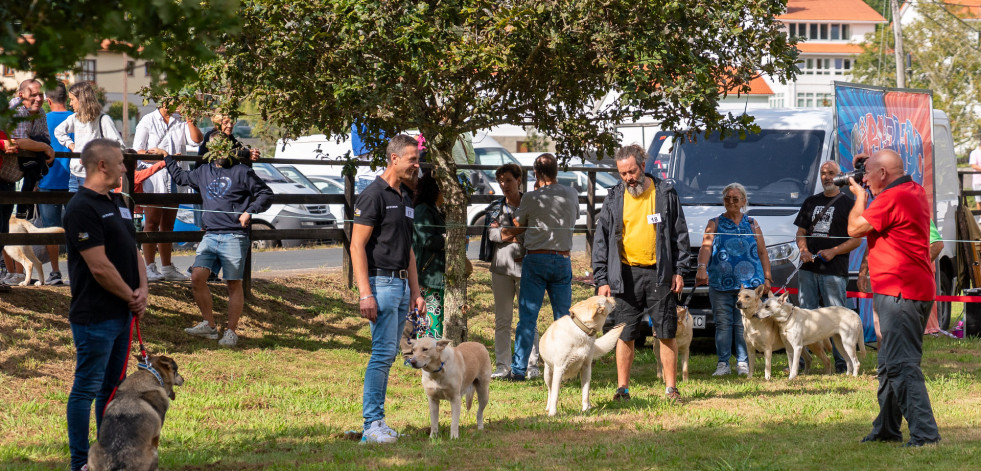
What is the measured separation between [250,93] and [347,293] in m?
4.75

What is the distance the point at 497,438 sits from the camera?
663cm

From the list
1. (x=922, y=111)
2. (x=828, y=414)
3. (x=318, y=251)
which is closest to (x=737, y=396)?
(x=828, y=414)

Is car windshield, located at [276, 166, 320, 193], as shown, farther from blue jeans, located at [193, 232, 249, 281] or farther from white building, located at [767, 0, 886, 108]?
white building, located at [767, 0, 886, 108]

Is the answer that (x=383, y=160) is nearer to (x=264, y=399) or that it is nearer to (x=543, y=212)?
(x=543, y=212)

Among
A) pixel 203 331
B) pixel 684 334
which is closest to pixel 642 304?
pixel 684 334

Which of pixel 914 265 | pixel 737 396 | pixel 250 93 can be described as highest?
pixel 250 93

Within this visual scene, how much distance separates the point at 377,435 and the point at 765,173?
668 centimetres

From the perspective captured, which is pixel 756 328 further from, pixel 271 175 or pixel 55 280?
pixel 271 175

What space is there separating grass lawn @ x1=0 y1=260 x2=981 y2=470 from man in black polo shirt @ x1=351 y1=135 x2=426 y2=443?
42cm

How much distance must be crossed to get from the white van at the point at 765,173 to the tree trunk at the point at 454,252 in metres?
2.45

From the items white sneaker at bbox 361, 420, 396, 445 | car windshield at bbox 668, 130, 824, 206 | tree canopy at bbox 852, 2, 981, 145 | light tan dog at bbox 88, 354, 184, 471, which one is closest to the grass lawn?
white sneaker at bbox 361, 420, 396, 445

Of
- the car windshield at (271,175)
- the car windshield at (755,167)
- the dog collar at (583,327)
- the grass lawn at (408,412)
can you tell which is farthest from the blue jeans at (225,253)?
the car windshield at (271,175)

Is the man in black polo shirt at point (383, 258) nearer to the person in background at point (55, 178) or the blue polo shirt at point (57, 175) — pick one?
the person in background at point (55, 178)

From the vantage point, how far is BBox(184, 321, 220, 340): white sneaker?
9.77 meters
